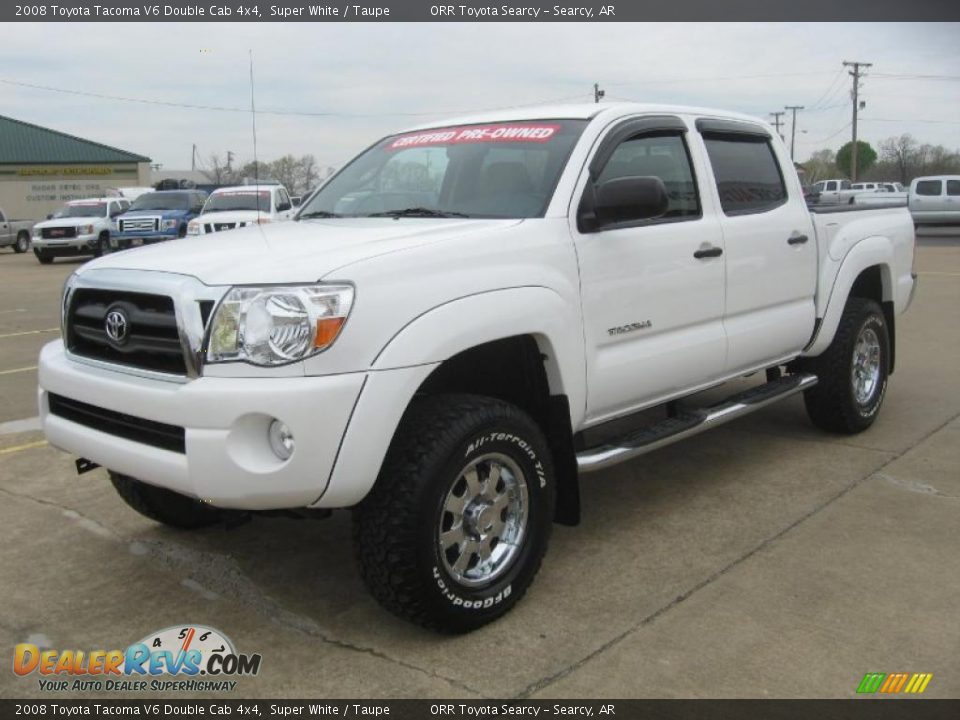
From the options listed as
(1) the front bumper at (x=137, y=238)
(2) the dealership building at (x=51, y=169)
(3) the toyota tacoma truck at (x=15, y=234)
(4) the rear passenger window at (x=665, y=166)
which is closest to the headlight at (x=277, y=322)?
(4) the rear passenger window at (x=665, y=166)

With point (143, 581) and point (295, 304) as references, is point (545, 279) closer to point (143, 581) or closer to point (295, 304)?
point (295, 304)

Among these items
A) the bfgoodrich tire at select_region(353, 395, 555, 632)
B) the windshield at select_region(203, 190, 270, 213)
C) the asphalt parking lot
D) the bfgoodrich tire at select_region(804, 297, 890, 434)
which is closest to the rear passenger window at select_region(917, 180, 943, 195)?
the windshield at select_region(203, 190, 270, 213)

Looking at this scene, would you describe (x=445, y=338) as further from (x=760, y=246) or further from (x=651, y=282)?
(x=760, y=246)

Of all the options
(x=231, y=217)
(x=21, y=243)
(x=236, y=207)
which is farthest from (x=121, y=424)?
(x=21, y=243)

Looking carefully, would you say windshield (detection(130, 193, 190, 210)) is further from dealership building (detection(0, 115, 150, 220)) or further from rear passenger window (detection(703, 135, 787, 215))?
→ dealership building (detection(0, 115, 150, 220))

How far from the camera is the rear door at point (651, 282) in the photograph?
383cm

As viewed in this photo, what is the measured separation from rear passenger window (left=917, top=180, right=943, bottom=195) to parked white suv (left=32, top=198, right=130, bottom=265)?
24.5 metres

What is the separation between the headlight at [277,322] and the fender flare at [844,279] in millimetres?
3463

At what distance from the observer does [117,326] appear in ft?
10.7

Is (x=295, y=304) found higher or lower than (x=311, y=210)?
lower

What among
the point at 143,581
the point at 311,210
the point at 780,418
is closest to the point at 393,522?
the point at 143,581
